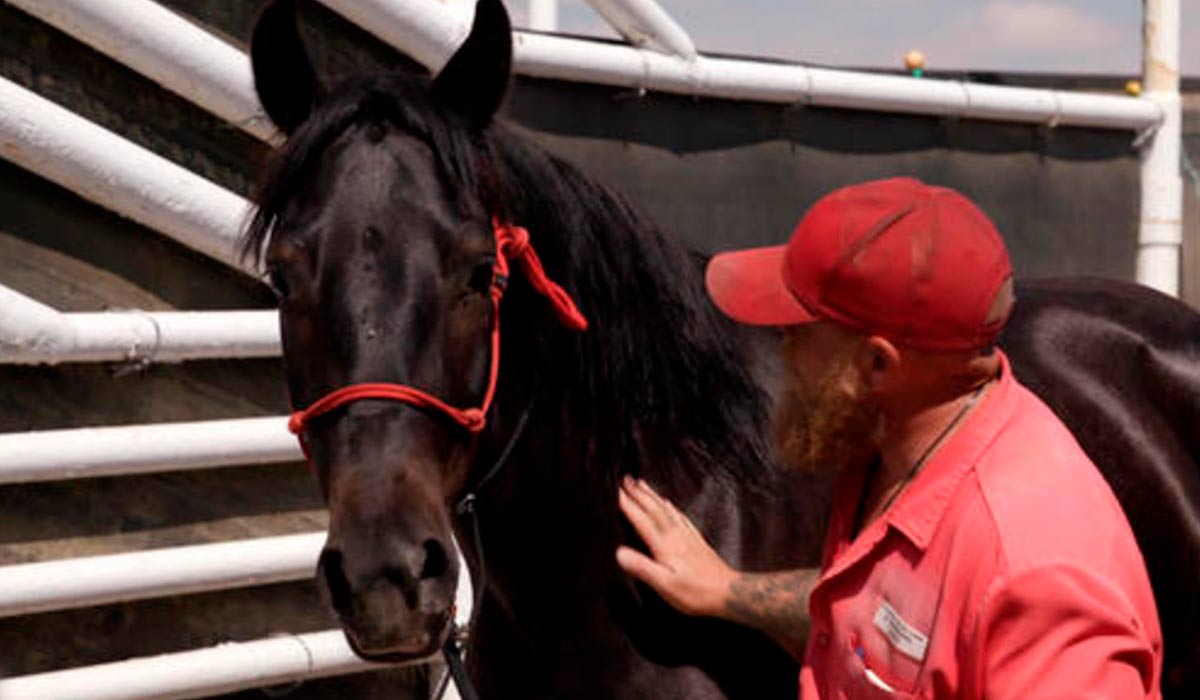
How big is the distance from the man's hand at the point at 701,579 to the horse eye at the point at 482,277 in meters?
0.51

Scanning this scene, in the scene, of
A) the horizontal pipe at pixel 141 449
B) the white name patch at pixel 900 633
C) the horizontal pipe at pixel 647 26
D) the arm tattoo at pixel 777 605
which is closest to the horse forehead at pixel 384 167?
the arm tattoo at pixel 777 605

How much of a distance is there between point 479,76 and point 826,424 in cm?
124

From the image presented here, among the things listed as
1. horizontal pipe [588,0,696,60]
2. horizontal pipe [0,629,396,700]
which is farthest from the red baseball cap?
horizontal pipe [588,0,696,60]

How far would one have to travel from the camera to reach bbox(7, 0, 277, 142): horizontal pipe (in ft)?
15.2

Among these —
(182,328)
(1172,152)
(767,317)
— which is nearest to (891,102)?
(1172,152)

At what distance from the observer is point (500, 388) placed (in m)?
3.29

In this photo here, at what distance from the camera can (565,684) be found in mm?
3375

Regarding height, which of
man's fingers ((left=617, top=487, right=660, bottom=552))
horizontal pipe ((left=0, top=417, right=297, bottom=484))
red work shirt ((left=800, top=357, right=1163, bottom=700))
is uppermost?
red work shirt ((left=800, top=357, right=1163, bottom=700))

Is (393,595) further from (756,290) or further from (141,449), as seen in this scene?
(141,449)

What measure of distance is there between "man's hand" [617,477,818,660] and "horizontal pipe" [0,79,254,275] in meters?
1.51

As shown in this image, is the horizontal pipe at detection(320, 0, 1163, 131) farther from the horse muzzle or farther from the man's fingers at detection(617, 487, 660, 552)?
the horse muzzle

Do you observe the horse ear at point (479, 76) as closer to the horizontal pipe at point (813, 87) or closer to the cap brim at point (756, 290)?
the cap brim at point (756, 290)

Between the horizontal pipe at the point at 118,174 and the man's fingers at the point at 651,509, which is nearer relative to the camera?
the man's fingers at the point at 651,509

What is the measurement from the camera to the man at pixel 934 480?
2014 mm
